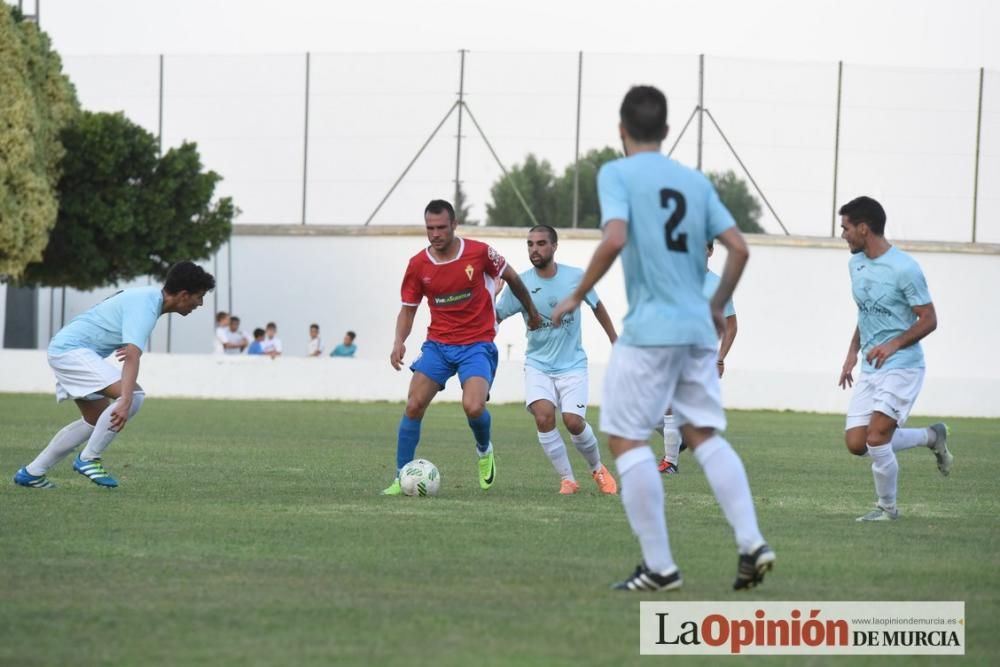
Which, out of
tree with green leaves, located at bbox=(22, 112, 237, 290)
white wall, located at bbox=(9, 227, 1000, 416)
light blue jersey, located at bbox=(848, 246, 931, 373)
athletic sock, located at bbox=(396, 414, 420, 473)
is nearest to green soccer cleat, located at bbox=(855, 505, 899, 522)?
light blue jersey, located at bbox=(848, 246, 931, 373)

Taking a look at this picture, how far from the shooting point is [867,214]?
10.1m

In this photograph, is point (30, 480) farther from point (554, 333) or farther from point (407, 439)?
point (554, 333)

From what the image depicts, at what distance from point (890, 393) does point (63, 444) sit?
5.94 m

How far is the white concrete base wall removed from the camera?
31.8 m

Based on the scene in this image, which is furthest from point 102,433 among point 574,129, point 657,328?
point 574,129

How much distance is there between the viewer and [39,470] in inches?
458

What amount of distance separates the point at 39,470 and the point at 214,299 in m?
26.9

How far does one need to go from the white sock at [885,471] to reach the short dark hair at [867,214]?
143cm

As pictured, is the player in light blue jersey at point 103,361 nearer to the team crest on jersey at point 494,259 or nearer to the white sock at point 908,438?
the team crest on jersey at point 494,259

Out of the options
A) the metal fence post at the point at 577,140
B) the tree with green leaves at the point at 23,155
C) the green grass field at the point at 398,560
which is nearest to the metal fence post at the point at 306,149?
the tree with green leaves at the point at 23,155

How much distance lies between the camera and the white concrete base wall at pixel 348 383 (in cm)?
3177

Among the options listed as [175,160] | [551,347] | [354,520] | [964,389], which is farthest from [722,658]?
[175,160]

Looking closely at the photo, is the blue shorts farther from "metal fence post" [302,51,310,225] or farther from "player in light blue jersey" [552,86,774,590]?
"metal fence post" [302,51,310,225]

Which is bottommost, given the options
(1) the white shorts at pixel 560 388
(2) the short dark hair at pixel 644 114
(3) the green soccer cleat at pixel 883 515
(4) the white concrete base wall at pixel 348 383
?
(4) the white concrete base wall at pixel 348 383
